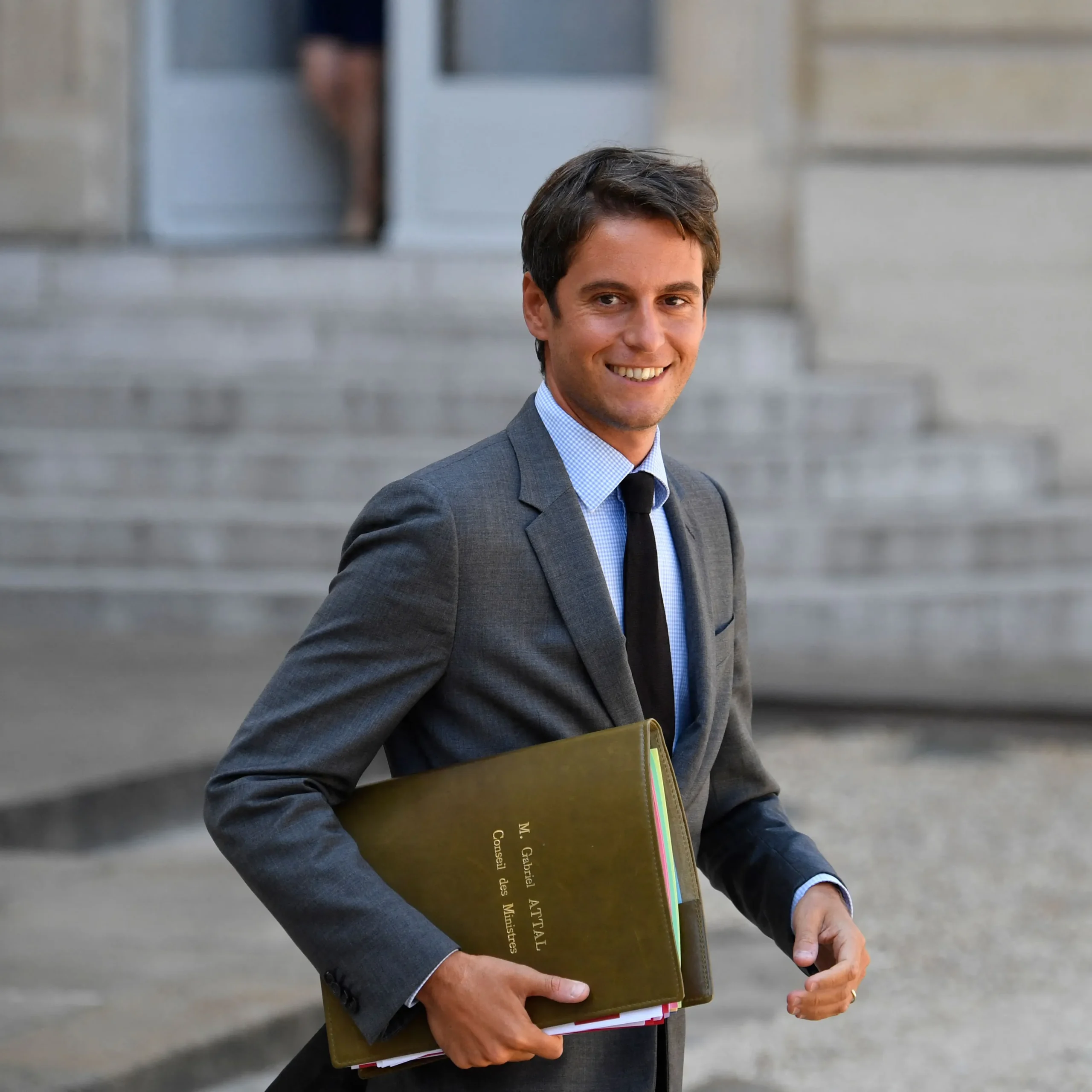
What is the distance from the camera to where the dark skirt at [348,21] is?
11.1m

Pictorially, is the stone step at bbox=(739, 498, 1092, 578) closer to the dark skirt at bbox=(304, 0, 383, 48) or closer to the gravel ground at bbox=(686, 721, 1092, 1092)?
the gravel ground at bbox=(686, 721, 1092, 1092)

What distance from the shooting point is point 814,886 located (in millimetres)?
2035

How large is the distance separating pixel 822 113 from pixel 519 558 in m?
8.11

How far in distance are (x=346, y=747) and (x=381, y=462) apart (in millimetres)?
7002

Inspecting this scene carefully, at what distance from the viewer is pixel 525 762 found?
71.2 inches

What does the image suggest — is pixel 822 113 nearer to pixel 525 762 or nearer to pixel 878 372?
pixel 878 372

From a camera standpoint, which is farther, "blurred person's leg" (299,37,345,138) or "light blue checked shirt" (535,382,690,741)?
"blurred person's leg" (299,37,345,138)

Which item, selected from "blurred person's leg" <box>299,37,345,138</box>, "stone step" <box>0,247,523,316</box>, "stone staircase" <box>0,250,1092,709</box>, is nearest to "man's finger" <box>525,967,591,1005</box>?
"stone staircase" <box>0,250,1092,709</box>

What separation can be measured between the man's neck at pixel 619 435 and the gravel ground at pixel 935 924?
7.03 ft

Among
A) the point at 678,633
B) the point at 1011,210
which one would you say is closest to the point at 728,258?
the point at 1011,210

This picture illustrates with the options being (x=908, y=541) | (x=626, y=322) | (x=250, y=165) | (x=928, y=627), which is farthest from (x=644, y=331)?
(x=250, y=165)

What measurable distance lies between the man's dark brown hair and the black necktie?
0.22m

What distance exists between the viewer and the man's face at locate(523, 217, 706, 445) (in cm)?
191

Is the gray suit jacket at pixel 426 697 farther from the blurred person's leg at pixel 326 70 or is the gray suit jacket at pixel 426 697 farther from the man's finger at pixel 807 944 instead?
the blurred person's leg at pixel 326 70
